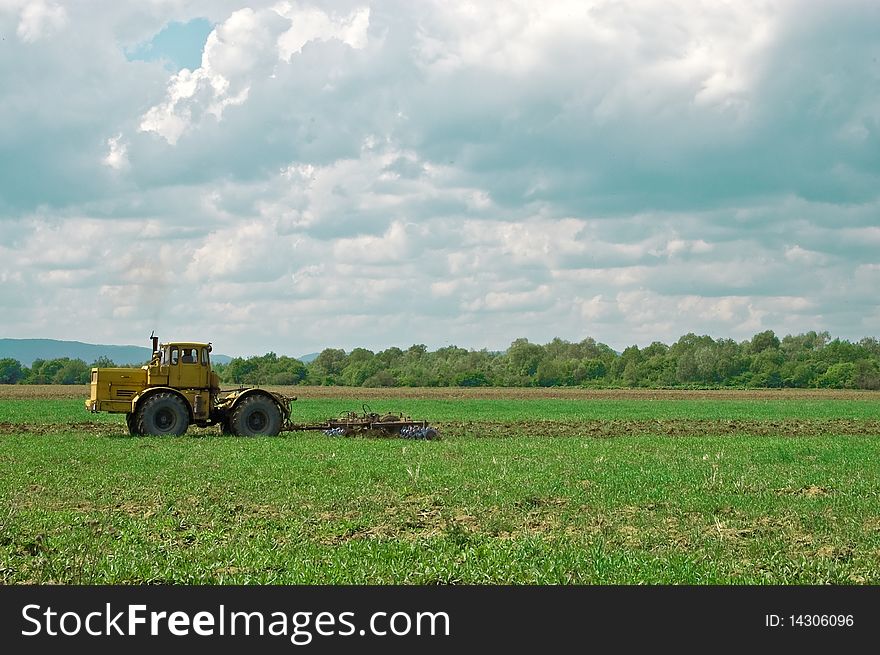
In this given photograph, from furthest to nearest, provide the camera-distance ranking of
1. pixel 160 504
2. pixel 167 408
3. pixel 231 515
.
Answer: pixel 167 408 → pixel 160 504 → pixel 231 515

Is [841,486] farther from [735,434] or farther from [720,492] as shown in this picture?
[735,434]

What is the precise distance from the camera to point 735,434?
3531cm

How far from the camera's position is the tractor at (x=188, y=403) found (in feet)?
97.2

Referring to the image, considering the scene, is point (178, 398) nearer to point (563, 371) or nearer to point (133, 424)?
point (133, 424)

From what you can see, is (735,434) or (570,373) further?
(570,373)

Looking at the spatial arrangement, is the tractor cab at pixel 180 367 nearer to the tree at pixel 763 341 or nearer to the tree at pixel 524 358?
the tree at pixel 524 358

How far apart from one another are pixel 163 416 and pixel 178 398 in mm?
744

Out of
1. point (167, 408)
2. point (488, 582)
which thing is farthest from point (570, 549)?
point (167, 408)

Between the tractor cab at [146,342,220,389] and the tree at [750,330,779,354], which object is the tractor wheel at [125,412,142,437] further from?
the tree at [750,330,779,354]

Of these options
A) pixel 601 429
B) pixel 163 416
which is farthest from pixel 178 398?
pixel 601 429

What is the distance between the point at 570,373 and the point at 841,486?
107 m

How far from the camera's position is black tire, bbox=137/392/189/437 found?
96.9 feet

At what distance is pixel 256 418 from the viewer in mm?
30625

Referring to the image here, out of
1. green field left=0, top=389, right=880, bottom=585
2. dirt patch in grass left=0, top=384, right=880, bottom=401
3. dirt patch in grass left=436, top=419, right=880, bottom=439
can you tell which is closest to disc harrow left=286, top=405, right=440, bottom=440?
green field left=0, top=389, right=880, bottom=585
